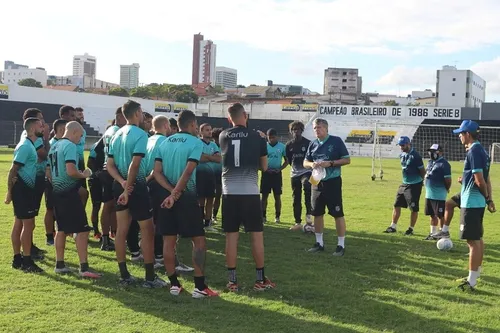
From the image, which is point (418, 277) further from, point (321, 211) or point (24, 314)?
point (24, 314)

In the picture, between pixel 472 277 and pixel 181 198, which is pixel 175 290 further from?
pixel 472 277

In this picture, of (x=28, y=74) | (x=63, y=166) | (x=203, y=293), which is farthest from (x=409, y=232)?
(x=28, y=74)

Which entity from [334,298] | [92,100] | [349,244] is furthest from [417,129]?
[334,298]

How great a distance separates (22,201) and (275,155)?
5.40m

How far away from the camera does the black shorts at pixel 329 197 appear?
26.2 feet

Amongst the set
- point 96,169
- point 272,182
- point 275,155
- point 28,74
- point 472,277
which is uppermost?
point 28,74

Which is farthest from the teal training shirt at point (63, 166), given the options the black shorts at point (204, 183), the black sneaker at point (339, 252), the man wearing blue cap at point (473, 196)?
the man wearing blue cap at point (473, 196)

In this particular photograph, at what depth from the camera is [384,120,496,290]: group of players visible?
610 cm

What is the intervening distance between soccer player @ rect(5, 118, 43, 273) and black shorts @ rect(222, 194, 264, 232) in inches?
102

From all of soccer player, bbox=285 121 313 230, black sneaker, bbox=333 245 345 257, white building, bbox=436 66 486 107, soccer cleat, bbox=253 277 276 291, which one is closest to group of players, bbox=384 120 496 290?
soccer player, bbox=285 121 313 230

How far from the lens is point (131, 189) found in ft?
19.3

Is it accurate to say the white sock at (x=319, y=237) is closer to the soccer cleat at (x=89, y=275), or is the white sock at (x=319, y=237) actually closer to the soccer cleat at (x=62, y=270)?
the soccer cleat at (x=89, y=275)

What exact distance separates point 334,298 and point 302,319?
0.82 metres

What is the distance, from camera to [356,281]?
650cm
